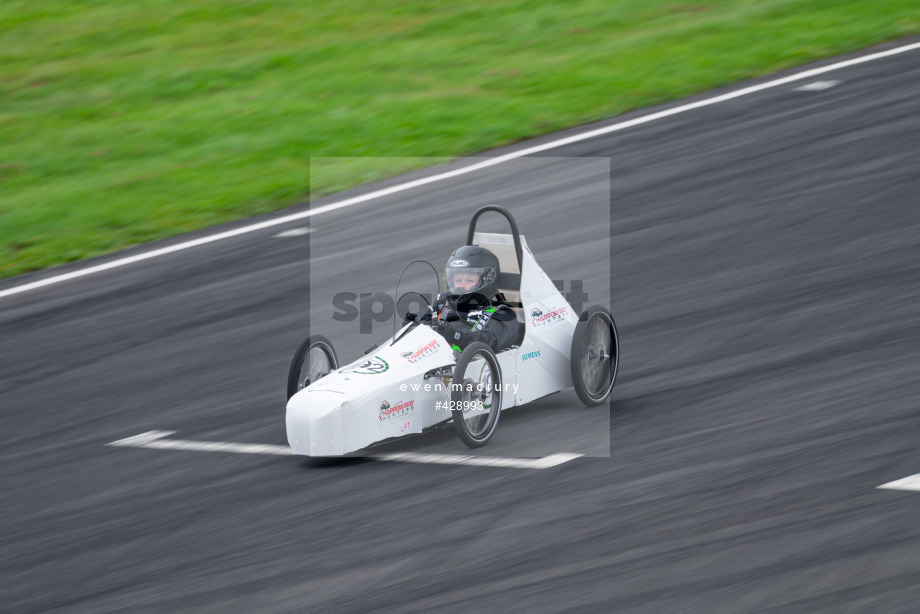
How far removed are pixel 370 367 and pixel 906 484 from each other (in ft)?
9.89

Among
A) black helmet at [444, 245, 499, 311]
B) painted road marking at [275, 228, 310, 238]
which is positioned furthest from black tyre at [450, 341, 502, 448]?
painted road marking at [275, 228, 310, 238]

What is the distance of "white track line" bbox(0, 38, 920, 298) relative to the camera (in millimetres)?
12977

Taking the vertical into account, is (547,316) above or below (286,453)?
above

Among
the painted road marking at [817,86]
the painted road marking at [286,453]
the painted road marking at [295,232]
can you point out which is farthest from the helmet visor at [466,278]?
the painted road marking at [817,86]

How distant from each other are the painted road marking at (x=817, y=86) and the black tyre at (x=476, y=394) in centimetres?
900

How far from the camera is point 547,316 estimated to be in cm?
850

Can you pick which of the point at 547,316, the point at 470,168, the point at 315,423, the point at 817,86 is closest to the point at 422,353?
the point at 315,423

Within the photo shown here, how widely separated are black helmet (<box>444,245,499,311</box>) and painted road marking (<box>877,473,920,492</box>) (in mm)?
2728

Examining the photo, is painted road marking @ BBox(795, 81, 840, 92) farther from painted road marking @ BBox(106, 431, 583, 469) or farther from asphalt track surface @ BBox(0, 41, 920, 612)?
painted road marking @ BBox(106, 431, 583, 469)

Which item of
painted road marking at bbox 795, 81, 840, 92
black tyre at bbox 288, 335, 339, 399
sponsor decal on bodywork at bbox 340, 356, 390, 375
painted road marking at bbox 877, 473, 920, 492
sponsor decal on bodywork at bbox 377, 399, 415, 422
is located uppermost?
painted road marking at bbox 795, 81, 840, 92

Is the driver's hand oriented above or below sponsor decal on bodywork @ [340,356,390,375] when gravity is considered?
above

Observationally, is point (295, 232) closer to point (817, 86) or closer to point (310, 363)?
point (310, 363)

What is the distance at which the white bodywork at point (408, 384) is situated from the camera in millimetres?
7508

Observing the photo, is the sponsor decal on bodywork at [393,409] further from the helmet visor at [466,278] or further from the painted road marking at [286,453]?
the helmet visor at [466,278]
